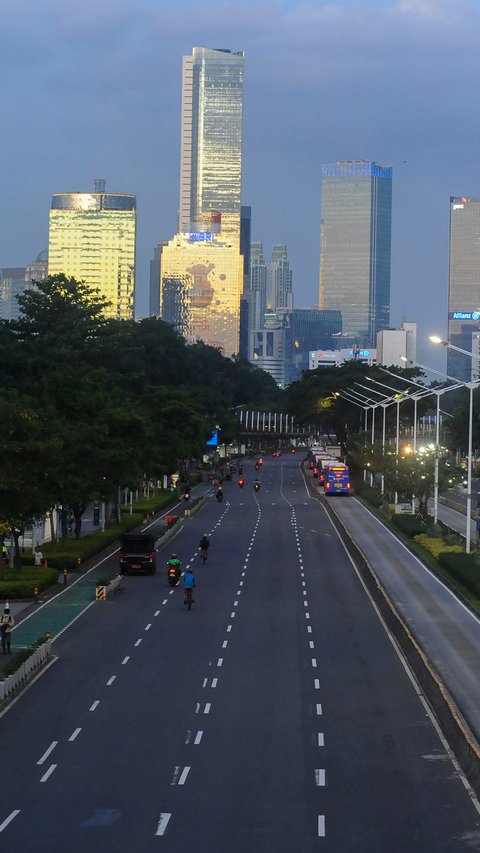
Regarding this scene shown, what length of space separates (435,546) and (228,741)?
4554 centimetres

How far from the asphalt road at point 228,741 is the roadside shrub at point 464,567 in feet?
15.8

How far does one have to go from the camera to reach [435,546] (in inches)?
2945

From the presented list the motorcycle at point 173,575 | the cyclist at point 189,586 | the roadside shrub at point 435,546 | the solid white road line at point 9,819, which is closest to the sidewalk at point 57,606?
the motorcycle at point 173,575

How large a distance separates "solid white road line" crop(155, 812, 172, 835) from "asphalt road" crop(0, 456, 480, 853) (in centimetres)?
5

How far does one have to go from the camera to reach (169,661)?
40750 mm

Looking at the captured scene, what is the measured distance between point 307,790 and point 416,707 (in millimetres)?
8481

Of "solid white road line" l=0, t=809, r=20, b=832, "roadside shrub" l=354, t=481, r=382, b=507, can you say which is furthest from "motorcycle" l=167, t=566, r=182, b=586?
"roadside shrub" l=354, t=481, r=382, b=507

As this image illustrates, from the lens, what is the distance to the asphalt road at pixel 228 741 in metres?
23.4

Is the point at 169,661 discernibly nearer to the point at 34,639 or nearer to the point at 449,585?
Result: the point at 34,639

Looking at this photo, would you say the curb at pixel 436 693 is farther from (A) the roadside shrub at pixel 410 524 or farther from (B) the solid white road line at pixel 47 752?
(A) the roadside shrub at pixel 410 524

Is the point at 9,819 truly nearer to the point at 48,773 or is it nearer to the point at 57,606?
the point at 48,773

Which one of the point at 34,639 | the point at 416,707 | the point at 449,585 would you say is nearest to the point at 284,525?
the point at 449,585

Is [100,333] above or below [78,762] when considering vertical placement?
above

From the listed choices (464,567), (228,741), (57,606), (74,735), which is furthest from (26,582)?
(228,741)
